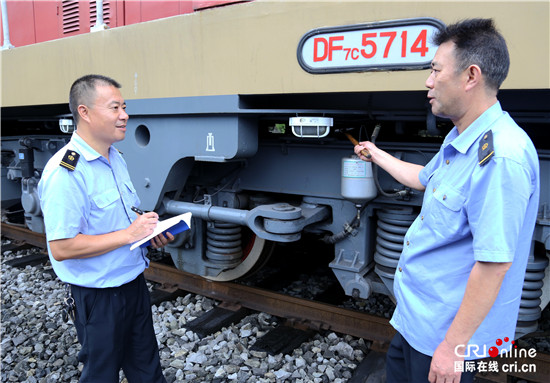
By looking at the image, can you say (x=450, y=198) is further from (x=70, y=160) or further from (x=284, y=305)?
(x=284, y=305)

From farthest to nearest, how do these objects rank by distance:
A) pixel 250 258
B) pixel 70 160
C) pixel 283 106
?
pixel 250 258
pixel 283 106
pixel 70 160

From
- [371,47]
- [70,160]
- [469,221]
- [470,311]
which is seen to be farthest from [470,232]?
[70,160]

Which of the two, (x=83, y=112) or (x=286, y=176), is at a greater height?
(x=83, y=112)

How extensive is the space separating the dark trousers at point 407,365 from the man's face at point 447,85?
0.85 m

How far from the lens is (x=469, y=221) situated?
4.36 feet

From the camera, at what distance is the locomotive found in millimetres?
2055

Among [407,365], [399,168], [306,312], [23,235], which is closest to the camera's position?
[407,365]

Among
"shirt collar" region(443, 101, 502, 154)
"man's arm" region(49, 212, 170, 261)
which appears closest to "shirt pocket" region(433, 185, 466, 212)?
"shirt collar" region(443, 101, 502, 154)

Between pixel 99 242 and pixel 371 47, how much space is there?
1515 millimetres

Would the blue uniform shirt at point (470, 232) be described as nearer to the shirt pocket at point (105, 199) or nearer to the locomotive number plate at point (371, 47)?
the locomotive number plate at point (371, 47)

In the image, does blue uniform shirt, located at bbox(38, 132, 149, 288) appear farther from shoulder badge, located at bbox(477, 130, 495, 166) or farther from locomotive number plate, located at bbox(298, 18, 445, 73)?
shoulder badge, located at bbox(477, 130, 495, 166)

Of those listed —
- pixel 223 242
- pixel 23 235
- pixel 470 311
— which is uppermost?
pixel 470 311

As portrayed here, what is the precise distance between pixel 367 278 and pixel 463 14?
1.74 meters

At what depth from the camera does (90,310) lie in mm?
1938
